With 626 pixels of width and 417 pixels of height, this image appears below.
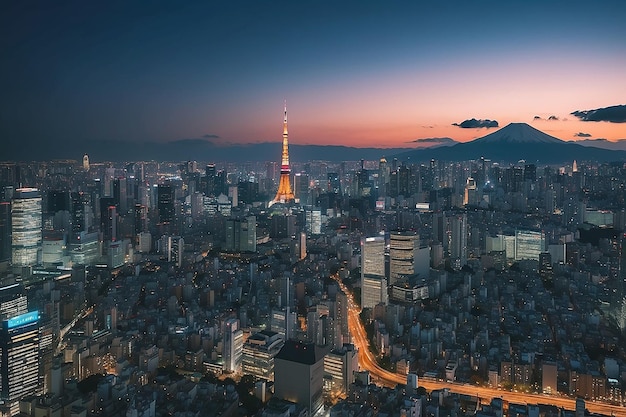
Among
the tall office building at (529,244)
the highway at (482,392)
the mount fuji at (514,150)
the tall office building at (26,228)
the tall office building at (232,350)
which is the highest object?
the mount fuji at (514,150)

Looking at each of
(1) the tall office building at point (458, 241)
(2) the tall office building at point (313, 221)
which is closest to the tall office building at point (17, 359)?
(1) the tall office building at point (458, 241)

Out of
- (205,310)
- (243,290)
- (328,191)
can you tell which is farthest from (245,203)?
(205,310)

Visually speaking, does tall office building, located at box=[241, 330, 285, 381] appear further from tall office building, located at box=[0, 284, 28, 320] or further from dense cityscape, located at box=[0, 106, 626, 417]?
tall office building, located at box=[0, 284, 28, 320]

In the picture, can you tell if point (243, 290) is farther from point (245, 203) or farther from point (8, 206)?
point (245, 203)

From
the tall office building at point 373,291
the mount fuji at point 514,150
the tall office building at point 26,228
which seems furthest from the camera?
the mount fuji at point 514,150

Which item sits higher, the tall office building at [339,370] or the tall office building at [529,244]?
the tall office building at [529,244]

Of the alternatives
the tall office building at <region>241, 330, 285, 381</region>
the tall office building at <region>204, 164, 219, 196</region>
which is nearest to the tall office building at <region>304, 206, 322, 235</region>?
the tall office building at <region>204, 164, 219, 196</region>

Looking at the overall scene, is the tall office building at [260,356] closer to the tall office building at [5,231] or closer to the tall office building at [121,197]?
the tall office building at [5,231]
